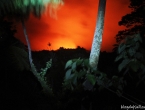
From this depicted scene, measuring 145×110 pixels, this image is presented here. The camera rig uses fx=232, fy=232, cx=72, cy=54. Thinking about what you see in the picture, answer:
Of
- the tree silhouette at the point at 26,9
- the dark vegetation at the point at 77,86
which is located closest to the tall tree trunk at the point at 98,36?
the dark vegetation at the point at 77,86

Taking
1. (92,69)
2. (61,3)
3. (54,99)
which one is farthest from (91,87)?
(61,3)

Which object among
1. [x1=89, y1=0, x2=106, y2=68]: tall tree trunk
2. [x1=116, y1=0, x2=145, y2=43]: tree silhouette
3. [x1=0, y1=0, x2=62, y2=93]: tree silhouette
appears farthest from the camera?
[x1=116, y1=0, x2=145, y2=43]: tree silhouette

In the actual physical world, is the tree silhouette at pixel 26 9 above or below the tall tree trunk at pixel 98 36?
above

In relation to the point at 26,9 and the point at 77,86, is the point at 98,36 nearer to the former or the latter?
the point at 77,86

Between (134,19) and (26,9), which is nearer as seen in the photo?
(26,9)

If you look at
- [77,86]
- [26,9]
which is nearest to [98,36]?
[77,86]

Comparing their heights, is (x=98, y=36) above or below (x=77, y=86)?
above

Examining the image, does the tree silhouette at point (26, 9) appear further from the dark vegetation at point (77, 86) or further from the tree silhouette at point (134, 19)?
the tree silhouette at point (134, 19)

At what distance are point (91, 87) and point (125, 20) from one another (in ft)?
23.2

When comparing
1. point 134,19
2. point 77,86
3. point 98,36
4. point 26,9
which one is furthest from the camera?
point 134,19

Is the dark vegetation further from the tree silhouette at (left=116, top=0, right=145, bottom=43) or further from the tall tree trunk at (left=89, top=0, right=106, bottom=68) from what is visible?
the tree silhouette at (left=116, top=0, right=145, bottom=43)

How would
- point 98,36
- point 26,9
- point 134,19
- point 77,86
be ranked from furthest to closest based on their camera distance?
point 134,19 → point 26,9 → point 98,36 → point 77,86

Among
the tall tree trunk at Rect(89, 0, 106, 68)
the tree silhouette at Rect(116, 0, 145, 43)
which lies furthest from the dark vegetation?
the tree silhouette at Rect(116, 0, 145, 43)

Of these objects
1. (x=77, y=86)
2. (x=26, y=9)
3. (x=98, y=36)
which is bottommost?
(x=77, y=86)
